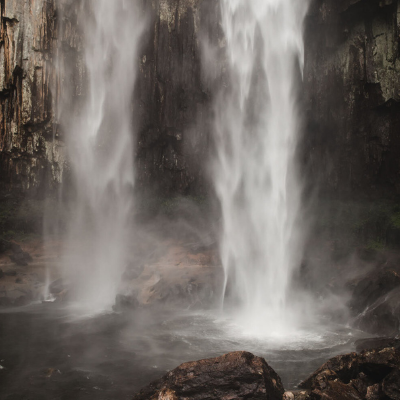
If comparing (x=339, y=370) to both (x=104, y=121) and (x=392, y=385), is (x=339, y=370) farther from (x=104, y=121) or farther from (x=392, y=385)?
(x=104, y=121)

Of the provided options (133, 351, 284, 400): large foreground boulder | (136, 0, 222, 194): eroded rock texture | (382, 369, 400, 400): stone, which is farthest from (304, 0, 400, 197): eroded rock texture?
(133, 351, 284, 400): large foreground boulder

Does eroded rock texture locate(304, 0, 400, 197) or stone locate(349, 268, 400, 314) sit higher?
eroded rock texture locate(304, 0, 400, 197)

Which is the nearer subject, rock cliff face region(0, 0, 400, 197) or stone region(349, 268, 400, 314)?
stone region(349, 268, 400, 314)

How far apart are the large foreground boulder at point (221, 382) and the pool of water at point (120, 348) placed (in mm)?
1775

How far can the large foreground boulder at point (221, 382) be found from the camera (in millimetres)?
6930

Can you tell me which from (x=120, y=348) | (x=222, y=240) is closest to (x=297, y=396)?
(x=120, y=348)

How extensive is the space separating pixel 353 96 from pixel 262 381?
70.2ft

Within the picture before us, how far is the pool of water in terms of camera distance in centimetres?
919

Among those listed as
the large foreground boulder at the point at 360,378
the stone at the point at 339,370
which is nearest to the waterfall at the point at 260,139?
the stone at the point at 339,370

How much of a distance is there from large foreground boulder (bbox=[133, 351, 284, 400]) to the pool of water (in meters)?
1.77

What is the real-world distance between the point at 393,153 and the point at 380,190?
230 centimetres

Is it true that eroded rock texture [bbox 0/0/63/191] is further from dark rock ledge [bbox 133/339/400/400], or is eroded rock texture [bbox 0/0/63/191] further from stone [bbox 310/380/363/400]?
stone [bbox 310/380/363/400]

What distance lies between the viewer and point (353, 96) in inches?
955

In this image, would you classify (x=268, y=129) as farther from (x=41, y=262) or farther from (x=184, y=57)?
(x=41, y=262)
